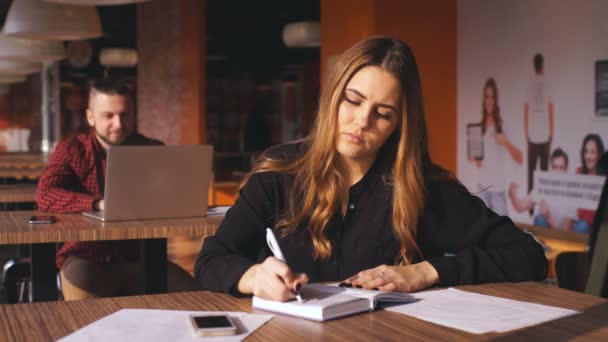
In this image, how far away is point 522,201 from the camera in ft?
19.2

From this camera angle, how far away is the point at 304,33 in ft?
31.7

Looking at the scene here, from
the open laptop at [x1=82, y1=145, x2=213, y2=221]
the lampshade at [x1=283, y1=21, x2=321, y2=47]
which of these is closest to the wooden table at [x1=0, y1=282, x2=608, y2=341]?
the open laptop at [x1=82, y1=145, x2=213, y2=221]

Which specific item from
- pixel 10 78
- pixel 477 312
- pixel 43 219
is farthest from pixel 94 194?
pixel 10 78

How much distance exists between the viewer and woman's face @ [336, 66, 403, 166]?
1.99 metres

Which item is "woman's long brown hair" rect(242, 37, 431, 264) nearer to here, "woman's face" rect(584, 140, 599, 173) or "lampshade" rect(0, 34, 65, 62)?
"woman's face" rect(584, 140, 599, 173)

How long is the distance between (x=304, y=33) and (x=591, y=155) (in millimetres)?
5086

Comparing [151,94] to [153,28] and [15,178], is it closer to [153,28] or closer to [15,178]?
[153,28]

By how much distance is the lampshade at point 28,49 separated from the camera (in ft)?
22.8

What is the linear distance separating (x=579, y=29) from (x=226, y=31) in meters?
12.7

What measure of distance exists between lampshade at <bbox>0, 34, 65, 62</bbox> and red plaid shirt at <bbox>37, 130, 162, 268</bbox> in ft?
11.8

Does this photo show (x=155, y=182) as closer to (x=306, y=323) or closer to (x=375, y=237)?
(x=375, y=237)

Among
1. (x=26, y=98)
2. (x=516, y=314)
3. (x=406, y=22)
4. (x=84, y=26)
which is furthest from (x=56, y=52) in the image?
(x=26, y=98)

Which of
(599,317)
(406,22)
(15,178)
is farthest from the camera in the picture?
(15,178)

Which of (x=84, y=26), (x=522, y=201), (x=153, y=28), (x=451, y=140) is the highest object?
(x=153, y=28)
